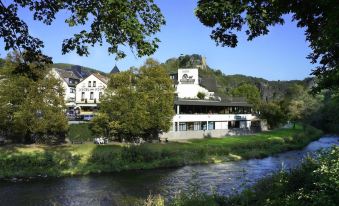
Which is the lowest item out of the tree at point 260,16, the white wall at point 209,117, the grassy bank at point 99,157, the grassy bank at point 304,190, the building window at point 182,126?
the grassy bank at point 99,157

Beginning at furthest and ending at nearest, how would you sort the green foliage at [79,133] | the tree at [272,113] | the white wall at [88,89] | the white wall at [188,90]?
the white wall at [188,90] → the tree at [272,113] → the white wall at [88,89] → the green foliage at [79,133]

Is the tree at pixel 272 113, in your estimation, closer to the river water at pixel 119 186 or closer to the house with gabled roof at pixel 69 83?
the house with gabled roof at pixel 69 83

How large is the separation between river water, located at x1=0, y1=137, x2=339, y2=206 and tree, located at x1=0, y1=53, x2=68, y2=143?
14815mm

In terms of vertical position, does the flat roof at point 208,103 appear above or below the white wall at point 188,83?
below

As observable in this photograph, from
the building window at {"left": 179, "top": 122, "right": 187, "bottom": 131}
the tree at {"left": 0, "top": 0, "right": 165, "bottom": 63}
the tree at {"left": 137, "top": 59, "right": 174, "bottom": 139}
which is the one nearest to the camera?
the tree at {"left": 0, "top": 0, "right": 165, "bottom": 63}

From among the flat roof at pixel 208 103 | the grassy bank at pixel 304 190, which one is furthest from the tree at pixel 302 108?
the grassy bank at pixel 304 190

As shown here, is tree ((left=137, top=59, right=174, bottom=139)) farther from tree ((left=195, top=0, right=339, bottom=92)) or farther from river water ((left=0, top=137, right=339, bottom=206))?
tree ((left=195, top=0, right=339, bottom=92))

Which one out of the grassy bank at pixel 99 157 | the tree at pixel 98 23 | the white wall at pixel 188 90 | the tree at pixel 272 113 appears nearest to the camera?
the tree at pixel 98 23

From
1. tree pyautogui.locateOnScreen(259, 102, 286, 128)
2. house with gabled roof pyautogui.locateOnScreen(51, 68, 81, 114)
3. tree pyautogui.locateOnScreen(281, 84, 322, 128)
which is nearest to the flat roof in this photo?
tree pyautogui.locateOnScreen(259, 102, 286, 128)

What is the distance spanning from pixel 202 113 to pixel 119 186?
4669cm

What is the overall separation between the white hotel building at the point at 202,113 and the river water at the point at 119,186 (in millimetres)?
24309

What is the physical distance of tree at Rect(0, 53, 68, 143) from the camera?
5103 centimetres

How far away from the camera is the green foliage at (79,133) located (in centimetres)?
5862

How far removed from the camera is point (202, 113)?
8000cm
